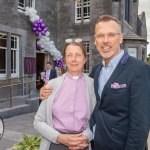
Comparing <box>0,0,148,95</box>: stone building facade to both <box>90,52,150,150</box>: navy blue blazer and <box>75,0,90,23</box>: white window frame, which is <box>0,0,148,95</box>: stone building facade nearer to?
<box>75,0,90,23</box>: white window frame

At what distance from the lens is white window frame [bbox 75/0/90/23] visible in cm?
1847

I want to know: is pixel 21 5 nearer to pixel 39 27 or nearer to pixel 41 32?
pixel 39 27

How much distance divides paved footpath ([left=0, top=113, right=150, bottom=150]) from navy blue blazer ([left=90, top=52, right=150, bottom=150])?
13.8 ft

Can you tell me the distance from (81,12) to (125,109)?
55.5 feet

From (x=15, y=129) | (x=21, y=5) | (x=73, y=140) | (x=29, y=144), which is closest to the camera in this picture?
(x=73, y=140)

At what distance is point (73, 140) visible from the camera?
2277 millimetres

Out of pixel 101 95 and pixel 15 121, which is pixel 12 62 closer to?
pixel 15 121

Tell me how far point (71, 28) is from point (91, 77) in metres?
16.6

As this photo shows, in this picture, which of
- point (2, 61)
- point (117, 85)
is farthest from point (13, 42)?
point (117, 85)

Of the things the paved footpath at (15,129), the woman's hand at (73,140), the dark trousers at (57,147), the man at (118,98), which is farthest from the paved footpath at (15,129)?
the man at (118,98)

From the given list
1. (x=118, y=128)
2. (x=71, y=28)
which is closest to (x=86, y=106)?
(x=118, y=128)

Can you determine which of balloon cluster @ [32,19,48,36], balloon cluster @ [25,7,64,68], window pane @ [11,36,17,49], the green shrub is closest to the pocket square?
the green shrub

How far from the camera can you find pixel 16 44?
14.6 metres

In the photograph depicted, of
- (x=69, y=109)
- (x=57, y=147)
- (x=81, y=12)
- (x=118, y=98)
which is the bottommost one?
(x=57, y=147)
